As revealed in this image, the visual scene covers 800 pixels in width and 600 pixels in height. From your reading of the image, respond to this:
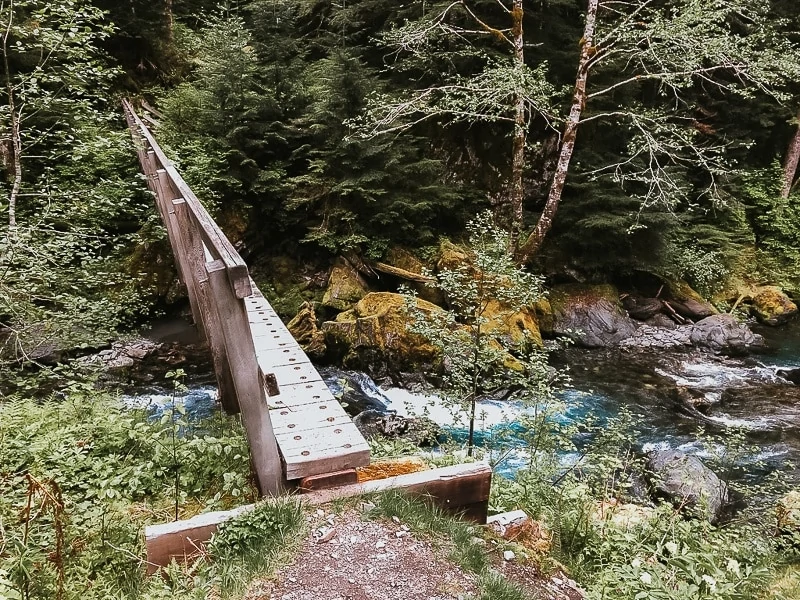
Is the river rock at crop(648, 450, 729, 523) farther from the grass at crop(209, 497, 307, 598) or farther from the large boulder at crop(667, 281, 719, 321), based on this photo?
the large boulder at crop(667, 281, 719, 321)

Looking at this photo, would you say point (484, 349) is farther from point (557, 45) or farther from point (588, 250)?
point (557, 45)

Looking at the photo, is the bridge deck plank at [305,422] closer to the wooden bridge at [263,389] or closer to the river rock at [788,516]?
the wooden bridge at [263,389]

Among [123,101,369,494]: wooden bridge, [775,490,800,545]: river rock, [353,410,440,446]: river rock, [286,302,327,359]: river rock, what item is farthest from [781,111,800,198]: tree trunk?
[123,101,369,494]: wooden bridge

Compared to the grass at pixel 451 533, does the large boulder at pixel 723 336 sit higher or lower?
lower

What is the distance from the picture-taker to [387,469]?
3.76 m

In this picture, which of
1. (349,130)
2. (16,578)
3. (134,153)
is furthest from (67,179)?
(16,578)

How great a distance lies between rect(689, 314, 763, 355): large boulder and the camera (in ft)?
37.8

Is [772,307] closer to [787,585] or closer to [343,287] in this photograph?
[343,287]

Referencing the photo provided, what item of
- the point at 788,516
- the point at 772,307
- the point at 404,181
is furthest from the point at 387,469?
the point at 772,307

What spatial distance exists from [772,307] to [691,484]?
10427 millimetres

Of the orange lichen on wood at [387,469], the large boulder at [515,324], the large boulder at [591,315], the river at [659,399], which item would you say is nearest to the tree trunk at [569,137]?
the large boulder at [591,315]

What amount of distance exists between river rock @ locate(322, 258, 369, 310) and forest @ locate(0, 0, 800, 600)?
82mm

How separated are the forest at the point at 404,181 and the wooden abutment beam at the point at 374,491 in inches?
38.6

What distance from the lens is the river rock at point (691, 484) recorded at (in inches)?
237
